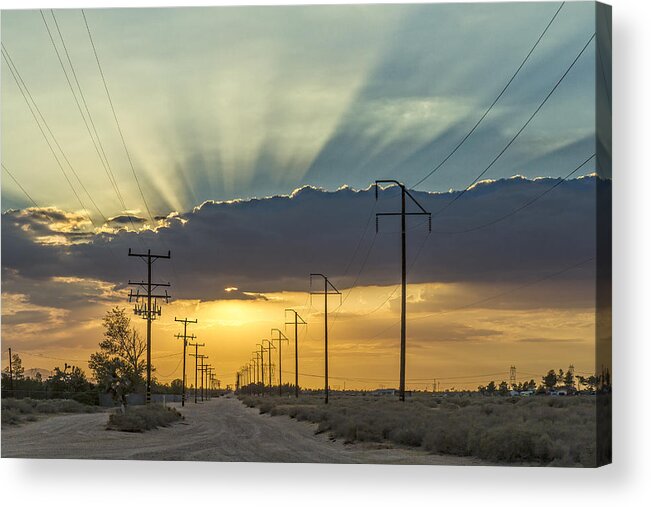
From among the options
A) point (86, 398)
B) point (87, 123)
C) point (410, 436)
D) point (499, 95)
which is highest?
point (499, 95)

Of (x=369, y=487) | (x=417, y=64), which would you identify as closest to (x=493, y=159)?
(x=417, y=64)

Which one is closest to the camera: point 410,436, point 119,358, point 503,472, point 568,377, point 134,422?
point 503,472

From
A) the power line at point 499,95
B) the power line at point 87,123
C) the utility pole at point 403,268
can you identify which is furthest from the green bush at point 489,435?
the power line at point 87,123

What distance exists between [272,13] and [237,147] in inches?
195

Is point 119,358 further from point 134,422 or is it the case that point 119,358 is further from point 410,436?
point 410,436

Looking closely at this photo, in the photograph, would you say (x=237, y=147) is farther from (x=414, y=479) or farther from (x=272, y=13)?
(x=414, y=479)

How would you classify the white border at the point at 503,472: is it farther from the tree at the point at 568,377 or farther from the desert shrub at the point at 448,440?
the tree at the point at 568,377

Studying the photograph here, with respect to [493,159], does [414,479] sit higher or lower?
lower

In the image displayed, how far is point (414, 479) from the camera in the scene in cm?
3053

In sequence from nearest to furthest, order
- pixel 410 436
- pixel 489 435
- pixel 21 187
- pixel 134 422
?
pixel 489 435, pixel 21 187, pixel 410 436, pixel 134 422

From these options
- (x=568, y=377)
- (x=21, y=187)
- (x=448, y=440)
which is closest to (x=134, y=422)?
(x=568, y=377)

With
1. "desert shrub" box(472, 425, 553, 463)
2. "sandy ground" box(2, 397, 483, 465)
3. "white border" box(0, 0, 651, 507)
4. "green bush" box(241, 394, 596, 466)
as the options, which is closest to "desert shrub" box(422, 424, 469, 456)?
"green bush" box(241, 394, 596, 466)

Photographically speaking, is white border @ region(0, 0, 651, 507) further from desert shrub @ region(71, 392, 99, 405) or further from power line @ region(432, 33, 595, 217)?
desert shrub @ region(71, 392, 99, 405)

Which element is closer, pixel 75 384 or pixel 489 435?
pixel 489 435
